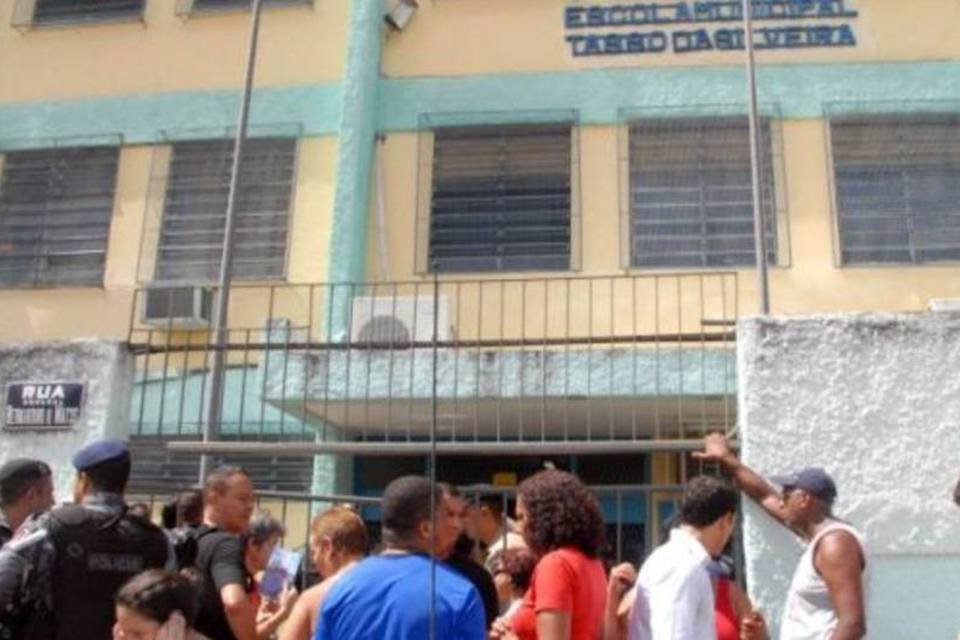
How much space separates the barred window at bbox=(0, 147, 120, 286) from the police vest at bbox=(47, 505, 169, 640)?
7608mm

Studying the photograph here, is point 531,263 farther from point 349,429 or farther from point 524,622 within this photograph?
point 524,622

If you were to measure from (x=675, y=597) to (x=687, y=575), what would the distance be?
8 cm

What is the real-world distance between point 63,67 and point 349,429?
5.18 metres

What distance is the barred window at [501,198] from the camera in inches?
406

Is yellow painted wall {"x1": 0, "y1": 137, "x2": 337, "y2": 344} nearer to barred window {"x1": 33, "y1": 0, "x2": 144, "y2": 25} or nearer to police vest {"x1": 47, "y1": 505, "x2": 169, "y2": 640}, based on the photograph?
barred window {"x1": 33, "y1": 0, "x2": 144, "y2": 25}

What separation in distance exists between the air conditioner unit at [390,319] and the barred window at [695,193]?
2.15m

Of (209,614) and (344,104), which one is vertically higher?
(344,104)

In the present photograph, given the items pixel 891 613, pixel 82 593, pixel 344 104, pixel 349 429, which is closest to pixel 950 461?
pixel 891 613

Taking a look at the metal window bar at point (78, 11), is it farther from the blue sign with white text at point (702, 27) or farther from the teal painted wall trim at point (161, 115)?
the blue sign with white text at point (702, 27)

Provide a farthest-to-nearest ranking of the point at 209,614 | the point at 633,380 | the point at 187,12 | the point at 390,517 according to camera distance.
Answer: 1. the point at 187,12
2. the point at 633,380
3. the point at 209,614
4. the point at 390,517

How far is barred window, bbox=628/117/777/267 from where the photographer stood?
10047 mm

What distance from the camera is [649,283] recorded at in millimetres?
10039

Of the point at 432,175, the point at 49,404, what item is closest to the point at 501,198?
the point at 432,175

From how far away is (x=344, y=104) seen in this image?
10695mm
